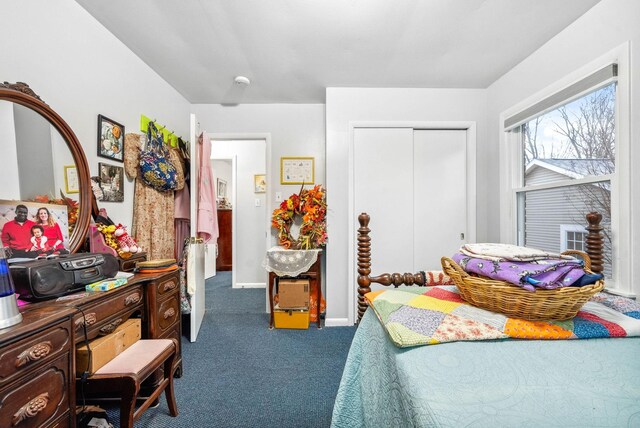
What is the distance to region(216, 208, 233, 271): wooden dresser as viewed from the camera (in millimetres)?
4719

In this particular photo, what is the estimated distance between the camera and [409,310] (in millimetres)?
858

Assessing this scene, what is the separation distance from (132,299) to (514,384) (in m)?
1.74

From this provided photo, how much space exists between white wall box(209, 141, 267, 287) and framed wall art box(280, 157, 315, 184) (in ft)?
4.01

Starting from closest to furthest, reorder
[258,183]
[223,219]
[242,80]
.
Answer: [242,80], [258,183], [223,219]

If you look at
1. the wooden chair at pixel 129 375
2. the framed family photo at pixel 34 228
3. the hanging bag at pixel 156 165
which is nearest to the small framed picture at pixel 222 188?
the hanging bag at pixel 156 165

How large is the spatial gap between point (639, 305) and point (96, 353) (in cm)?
228

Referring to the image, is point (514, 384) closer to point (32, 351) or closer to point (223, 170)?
point (32, 351)

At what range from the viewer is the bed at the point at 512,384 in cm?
47

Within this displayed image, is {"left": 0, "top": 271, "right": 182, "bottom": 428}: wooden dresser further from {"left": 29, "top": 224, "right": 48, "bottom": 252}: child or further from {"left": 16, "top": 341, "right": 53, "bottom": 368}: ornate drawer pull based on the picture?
{"left": 29, "top": 224, "right": 48, "bottom": 252}: child

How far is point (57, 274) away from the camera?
109cm

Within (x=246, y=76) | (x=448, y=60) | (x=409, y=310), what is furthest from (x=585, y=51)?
(x=246, y=76)

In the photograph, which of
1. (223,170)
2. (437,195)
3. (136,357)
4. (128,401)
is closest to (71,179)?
(136,357)

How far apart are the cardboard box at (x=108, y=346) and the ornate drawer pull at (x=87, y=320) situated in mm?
103

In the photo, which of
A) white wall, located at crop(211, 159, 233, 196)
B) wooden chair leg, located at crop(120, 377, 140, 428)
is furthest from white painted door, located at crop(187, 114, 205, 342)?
white wall, located at crop(211, 159, 233, 196)
